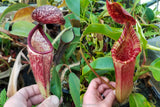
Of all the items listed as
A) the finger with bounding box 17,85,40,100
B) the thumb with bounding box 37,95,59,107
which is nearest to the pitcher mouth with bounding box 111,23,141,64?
the thumb with bounding box 37,95,59,107

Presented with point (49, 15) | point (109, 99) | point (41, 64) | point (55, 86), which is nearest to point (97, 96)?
point (109, 99)

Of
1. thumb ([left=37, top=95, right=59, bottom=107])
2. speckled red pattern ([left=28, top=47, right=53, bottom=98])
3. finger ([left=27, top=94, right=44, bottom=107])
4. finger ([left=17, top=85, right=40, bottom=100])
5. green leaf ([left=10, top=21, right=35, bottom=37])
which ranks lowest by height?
finger ([left=27, top=94, right=44, bottom=107])

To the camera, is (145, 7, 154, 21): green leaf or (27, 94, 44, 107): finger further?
(145, 7, 154, 21): green leaf

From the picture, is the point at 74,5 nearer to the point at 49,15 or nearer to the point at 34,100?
the point at 49,15

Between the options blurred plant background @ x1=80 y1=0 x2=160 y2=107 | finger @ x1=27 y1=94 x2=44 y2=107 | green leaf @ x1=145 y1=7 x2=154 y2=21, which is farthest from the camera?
green leaf @ x1=145 y1=7 x2=154 y2=21

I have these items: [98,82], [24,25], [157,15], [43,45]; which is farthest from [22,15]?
[157,15]

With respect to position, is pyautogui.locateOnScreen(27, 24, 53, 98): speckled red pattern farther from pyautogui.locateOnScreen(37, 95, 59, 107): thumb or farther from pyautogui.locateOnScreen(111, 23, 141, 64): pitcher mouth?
pyautogui.locateOnScreen(111, 23, 141, 64): pitcher mouth

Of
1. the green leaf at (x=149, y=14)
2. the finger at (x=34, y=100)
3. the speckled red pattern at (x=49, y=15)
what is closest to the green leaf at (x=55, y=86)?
the finger at (x=34, y=100)
